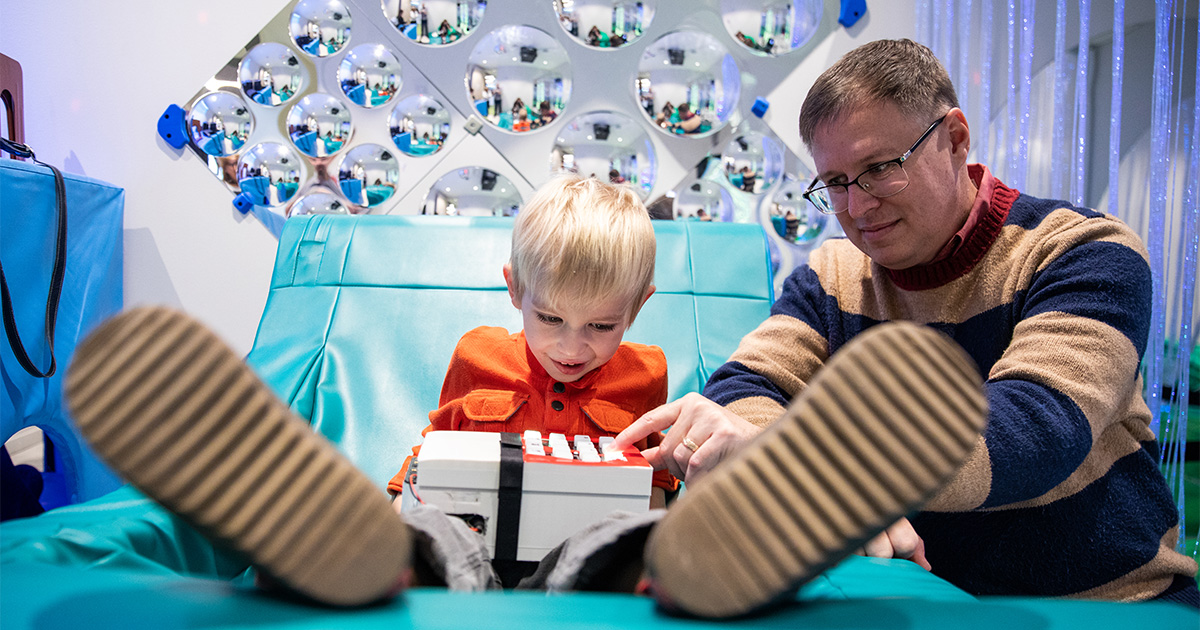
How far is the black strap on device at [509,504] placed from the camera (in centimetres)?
71

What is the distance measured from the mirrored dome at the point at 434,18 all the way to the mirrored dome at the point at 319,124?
0.83ft

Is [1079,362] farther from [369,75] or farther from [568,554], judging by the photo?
[369,75]

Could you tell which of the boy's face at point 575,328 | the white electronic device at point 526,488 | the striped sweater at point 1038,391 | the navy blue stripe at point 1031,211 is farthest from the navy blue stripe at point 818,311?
the white electronic device at point 526,488

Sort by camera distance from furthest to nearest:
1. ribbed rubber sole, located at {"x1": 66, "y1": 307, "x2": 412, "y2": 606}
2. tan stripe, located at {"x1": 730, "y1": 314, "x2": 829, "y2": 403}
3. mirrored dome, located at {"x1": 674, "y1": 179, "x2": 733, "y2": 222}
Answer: mirrored dome, located at {"x1": 674, "y1": 179, "x2": 733, "y2": 222}, tan stripe, located at {"x1": 730, "y1": 314, "x2": 829, "y2": 403}, ribbed rubber sole, located at {"x1": 66, "y1": 307, "x2": 412, "y2": 606}

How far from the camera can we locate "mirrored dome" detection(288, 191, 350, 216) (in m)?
2.01

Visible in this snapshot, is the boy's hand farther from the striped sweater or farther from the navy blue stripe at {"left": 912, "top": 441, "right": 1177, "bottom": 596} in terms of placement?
the navy blue stripe at {"left": 912, "top": 441, "right": 1177, "bottom": 596}

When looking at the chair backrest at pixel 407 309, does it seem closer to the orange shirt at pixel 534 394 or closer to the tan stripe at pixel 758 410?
the orange shirt at pixel 534 394

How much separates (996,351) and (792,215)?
111 cm

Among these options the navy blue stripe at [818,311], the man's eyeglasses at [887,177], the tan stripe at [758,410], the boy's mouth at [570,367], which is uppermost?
the man's eyeglasses at [887,177]

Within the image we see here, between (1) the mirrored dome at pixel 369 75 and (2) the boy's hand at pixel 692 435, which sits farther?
(1) the mirrored dome at pixel 369 75

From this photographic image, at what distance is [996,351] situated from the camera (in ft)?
3.35

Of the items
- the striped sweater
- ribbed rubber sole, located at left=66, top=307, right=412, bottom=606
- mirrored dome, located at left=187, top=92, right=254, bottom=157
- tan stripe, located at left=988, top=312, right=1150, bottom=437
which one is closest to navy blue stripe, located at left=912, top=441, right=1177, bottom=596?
the striped sweater

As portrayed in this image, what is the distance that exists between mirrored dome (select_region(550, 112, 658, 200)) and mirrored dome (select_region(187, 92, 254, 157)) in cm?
79

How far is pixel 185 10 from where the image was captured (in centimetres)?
197
